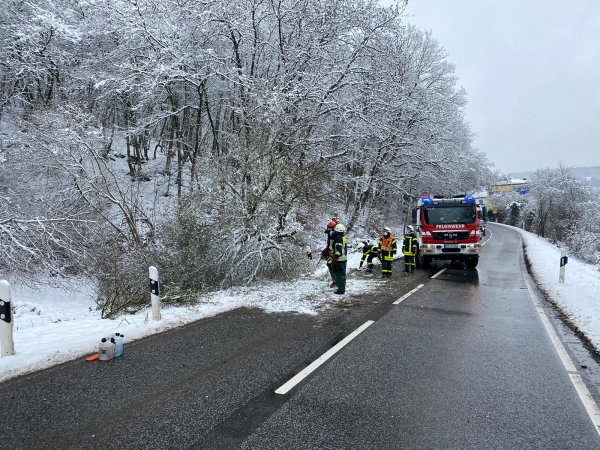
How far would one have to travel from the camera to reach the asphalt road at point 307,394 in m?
3.38

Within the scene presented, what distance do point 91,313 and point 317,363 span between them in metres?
6.85

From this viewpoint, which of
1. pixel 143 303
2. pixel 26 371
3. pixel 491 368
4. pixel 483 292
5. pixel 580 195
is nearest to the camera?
pixel 26 371

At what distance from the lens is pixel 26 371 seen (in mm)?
4562

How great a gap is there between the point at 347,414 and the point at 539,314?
21.6ft

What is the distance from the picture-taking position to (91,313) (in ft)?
30.9

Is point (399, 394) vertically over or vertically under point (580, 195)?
under

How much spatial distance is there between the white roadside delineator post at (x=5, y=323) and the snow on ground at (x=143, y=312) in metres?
0.13

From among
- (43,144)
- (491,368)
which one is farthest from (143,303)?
(43,144)

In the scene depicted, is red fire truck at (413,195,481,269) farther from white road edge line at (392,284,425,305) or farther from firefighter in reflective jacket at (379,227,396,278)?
white road edge line at (392,284,425,305)

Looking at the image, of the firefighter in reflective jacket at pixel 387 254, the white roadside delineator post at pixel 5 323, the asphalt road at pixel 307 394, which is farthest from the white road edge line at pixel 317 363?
the firefighter in reflective jacket at pixel 387 254

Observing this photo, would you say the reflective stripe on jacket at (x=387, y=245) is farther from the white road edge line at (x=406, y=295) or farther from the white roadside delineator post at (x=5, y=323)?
the white roadside delineator post at (x=5, y=323)

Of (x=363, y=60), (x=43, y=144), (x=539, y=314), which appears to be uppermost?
(x=363, y=60)

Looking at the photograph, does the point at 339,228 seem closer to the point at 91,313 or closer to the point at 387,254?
the point at 387,254

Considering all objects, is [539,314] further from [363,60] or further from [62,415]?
[363,60]
